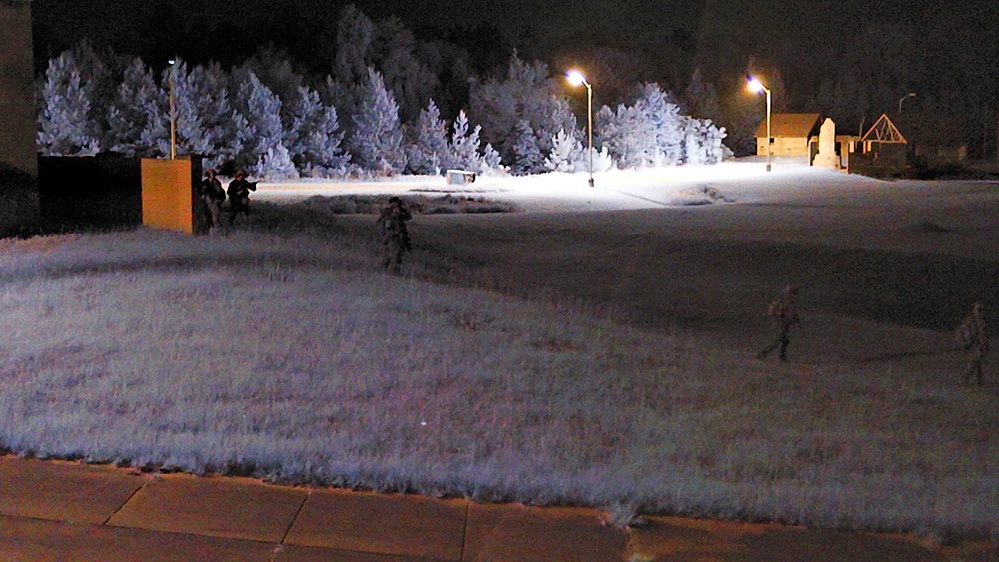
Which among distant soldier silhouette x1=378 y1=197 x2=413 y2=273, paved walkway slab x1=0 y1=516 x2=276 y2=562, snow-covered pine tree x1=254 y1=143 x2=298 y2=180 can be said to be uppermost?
snow-covered pine tree x1=254 y1=143 x2=298 y2=180

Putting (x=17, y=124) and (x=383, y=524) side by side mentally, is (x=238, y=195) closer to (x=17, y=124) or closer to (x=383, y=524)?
(x=17, y=124)

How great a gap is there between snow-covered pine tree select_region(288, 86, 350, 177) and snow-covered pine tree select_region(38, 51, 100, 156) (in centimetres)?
1087

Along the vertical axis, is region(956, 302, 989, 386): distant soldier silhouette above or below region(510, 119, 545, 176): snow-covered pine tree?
below

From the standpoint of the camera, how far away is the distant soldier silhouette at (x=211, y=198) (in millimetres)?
21844

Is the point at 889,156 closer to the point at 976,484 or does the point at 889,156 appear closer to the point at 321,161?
the point at 321,161

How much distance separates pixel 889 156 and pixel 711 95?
34.6m

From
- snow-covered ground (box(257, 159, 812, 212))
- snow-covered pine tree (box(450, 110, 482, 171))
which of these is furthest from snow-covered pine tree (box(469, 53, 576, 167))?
snow-covered ground (box(257, 159, 812, 212))

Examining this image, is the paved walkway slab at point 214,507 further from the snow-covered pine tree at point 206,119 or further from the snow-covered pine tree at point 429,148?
the snow-covered pine tree at point 429,148

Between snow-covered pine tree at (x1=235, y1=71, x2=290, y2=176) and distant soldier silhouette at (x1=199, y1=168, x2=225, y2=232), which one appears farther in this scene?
snow-covered pine tree at (x1=235, y1=71, x2=290, y2=176)

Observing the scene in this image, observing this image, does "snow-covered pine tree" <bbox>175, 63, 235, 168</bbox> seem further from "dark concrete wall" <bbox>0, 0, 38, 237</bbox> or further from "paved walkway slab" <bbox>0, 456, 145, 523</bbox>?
"paved walkway slab" <bbox>0, 456, 145, 523</bbox>

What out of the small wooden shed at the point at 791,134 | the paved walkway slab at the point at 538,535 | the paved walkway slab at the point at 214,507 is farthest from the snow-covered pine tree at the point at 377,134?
the paved walkway slab at the point at 538,535

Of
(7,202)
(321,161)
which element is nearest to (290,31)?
(321,161)

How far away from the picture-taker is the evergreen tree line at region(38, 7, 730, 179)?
6100cm

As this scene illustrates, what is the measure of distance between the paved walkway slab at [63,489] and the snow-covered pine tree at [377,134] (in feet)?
201
